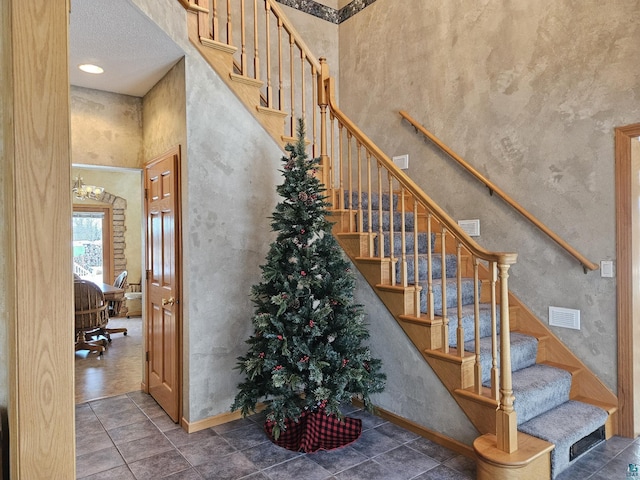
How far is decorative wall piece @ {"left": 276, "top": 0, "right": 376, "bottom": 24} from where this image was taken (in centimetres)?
507

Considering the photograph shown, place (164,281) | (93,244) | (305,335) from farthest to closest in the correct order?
(93,244)
(164,281)
(305,335)

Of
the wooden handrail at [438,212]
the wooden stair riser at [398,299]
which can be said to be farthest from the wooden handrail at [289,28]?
the wooden stair riser at [398,299]

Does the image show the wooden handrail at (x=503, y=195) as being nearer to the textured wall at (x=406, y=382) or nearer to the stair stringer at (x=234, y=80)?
the textured wall at (x=406, y=382)

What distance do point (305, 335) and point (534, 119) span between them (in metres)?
2.49

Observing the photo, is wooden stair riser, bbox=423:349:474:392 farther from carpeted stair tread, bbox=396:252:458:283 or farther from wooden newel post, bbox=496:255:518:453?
carpeted stair tread, bbox=396:252:458:283

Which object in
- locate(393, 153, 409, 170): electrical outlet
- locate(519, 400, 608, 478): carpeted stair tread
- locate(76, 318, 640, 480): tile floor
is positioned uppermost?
locate(393, 153, 409, 170): electrical outlet

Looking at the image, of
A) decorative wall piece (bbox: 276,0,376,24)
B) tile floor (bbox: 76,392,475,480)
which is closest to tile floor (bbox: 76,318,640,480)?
tile floor (bbox: 76,392,475,480)

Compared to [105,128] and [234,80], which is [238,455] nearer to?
[234,80]

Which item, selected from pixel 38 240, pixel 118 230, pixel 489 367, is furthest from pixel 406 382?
pixel 118 230

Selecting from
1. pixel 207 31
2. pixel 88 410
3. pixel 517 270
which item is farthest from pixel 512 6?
pixel 88 410

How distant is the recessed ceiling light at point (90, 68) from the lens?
3152mm

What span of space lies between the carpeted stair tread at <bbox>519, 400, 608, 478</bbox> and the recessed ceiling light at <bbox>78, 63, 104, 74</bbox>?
388 cm

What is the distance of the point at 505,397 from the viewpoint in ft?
7.73

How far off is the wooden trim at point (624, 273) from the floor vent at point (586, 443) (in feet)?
0.84
